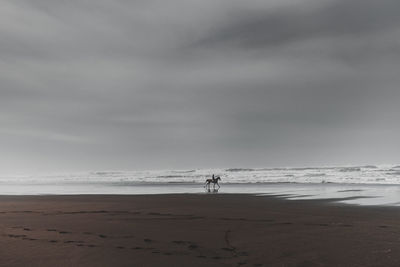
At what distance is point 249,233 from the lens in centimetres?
965

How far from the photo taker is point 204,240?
874cm

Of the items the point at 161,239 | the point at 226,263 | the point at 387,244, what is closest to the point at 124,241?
the point at 161,239

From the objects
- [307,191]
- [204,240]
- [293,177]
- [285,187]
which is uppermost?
[293,177]

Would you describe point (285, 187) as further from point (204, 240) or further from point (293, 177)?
point (204, 240)

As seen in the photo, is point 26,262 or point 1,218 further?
point 1,218

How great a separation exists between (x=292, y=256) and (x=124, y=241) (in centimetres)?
361

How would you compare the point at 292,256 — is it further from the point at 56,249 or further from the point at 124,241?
the point at 56,249

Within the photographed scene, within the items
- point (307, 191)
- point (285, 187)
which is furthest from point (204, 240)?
point (285, 187)

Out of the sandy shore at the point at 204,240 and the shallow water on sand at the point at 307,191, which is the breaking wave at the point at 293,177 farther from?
the sandy shore at the point at 204,240

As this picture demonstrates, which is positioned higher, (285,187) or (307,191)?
(285,187)

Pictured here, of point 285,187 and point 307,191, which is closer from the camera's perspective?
point 307,191

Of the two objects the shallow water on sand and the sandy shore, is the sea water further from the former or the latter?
the sandy shore

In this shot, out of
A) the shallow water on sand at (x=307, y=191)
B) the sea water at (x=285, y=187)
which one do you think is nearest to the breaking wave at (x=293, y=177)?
the sea water at (x=285, y=187)

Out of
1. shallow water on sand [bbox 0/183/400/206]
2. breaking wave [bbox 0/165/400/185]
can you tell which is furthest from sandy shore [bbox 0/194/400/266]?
breaking wave [bbox 0/165/400/185]
